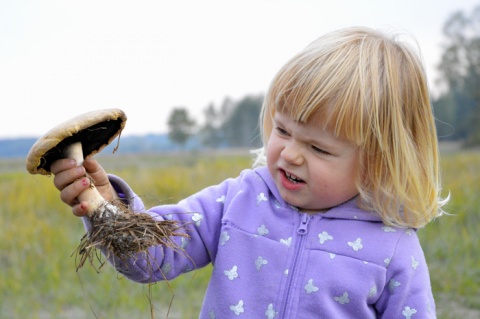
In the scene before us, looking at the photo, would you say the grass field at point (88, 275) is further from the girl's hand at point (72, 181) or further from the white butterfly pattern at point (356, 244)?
the white butterfly pattern at point (356, 244)

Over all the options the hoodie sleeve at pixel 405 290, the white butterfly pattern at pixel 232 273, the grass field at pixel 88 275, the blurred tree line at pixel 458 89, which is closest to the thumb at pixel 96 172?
the white butterfly pattern at pixel 232 273

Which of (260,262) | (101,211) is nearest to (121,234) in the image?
(101,211)

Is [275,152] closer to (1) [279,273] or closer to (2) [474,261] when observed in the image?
(1) [279,273]

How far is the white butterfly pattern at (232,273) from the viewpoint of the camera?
1.81 meters

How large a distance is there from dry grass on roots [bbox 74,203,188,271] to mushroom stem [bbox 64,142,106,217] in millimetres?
17

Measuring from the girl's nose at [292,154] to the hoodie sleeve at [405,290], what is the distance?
1.33 ft

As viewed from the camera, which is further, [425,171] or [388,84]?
[425,171]

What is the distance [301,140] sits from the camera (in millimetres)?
1767

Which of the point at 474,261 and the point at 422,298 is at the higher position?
the point at 422,298

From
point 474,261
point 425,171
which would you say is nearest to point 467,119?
point 474,261

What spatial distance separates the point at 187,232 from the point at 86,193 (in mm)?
333

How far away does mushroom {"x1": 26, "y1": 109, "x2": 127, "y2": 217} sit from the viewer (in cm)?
166

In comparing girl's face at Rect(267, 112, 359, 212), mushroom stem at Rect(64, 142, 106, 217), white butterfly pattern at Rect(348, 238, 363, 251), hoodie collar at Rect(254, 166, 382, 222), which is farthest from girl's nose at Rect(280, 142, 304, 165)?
mushroom stem at Rect(64, 142, 106, 217)

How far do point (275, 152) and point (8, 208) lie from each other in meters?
5.31
